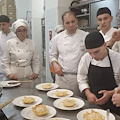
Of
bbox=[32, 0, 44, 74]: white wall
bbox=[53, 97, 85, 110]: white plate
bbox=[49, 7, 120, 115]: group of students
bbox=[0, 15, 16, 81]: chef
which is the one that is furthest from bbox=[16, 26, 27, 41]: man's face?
bbox=[32, 0, 44, 74]: white wall

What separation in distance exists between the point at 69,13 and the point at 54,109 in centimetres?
135

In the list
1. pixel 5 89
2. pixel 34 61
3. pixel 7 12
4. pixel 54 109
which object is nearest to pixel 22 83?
pixel 5 89

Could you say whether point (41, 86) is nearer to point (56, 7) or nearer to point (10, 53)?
point (10, 53)

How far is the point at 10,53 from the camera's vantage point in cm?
261

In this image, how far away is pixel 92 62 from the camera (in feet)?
6.20

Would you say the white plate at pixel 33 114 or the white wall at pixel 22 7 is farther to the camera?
the white wall at pixel 22 7

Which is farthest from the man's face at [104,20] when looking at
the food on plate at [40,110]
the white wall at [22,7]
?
the white wall at [22,7]

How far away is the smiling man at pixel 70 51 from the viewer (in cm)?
233

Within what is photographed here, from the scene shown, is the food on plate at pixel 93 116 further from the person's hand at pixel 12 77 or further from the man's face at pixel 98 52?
the person's hand at pixel 12 77

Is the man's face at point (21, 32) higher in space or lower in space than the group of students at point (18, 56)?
higher

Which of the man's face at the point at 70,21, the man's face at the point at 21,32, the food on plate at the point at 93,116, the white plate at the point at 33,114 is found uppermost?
the man's face at the point at 70,21

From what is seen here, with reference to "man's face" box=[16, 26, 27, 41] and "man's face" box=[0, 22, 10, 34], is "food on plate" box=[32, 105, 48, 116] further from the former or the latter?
"man's face" box=[0, 22, 10, 34]

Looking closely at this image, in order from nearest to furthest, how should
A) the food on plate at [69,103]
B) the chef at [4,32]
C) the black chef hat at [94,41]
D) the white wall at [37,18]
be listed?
the food on plate at [69,103] → the black chef hat at [94,41] → the chef at [4,32] → the white wall at [37,18]

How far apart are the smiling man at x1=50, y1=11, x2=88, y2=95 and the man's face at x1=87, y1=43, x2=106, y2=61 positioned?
2.05 ft
